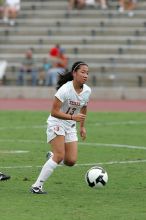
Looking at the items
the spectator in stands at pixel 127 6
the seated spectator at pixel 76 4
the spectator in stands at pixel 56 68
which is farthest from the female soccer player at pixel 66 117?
the seated spectator at pixel 76 4

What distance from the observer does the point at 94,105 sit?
1183 inches

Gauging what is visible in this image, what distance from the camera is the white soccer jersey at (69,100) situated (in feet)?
37.9

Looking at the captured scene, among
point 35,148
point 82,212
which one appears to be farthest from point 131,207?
point 35,148

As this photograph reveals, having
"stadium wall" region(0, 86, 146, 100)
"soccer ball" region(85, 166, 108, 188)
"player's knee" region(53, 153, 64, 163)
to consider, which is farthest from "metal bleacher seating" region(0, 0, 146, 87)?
"player's knee" region(53, 153, 64, 163)

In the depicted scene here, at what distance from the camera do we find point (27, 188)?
464 inches

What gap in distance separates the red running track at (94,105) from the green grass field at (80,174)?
13.6 ft

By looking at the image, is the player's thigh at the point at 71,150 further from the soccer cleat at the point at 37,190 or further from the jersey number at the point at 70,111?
the soccer cleat at the point at 37,190

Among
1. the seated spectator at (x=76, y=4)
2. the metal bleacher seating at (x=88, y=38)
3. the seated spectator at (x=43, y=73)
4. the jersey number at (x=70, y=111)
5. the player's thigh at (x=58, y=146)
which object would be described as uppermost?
the jersey number at (x=70, y=111)

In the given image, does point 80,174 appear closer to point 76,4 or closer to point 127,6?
point 127,6

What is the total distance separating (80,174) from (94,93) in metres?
19.4

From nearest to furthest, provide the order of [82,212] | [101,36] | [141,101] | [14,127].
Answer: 1. [82,212]
2. [14,127]
3. [141,101]
4. [101,36]

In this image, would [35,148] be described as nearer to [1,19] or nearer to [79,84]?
[79,84]

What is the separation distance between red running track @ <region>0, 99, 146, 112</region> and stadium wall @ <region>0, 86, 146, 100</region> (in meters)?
0.54

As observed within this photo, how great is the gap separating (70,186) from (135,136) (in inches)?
317
